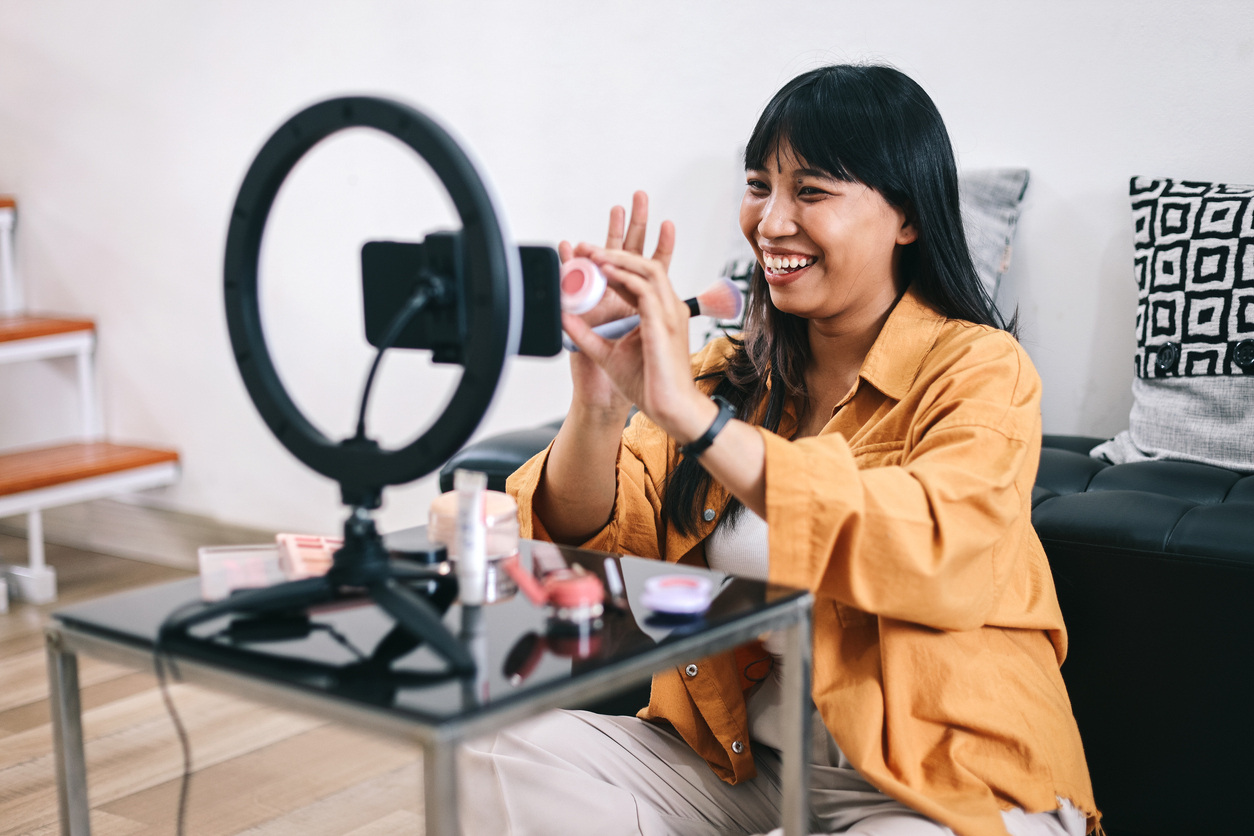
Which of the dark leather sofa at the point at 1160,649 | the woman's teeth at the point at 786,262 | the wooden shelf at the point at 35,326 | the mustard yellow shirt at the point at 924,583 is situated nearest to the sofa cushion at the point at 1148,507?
the dark leather sofa at the point at 1160,649

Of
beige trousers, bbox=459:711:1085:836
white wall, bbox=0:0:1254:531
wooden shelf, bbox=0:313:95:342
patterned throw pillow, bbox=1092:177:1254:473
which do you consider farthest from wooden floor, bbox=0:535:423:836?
patterned throw pillow, bbox=1092:177:1254:473

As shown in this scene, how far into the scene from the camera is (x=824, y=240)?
1124mm

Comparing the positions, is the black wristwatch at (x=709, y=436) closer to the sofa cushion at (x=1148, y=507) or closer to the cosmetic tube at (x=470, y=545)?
the cosmetic tube at (x=470, y=545)

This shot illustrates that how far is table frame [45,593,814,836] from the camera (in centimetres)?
58

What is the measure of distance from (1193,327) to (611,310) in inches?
37.2

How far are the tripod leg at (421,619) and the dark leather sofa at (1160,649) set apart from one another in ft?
2.67

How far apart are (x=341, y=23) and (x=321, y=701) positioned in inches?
89.0

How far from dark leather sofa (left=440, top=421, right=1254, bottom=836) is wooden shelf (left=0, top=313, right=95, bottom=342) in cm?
250

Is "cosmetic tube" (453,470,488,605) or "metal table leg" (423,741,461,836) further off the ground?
"cosmetic tube" (453,470,488,605)

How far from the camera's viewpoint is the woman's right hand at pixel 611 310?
966mm

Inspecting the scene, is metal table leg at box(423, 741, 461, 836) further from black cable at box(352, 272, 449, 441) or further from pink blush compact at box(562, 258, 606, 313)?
pink blush compact at box(562, 258, 606, 313)

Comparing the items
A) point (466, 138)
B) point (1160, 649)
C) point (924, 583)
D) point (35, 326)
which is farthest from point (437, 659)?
point (35, 326)

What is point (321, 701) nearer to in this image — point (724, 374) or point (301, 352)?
point (724, 374)

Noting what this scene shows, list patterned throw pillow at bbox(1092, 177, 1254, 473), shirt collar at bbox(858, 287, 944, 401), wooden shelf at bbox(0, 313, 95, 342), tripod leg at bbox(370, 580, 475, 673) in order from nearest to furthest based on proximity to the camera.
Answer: tripod leg at bbox(370, 580, 475, 673), shirt collar at bbox(858, 287, 944, 401), patterned throw pillow at bbox(1092, 177, 1254, 473), wooden shelf at bbox(0, 313, 95, 342)
